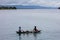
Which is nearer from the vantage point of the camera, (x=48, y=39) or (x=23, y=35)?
(x=48, y=39)

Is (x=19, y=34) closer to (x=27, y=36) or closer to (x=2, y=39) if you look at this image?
(x=27, y=36)

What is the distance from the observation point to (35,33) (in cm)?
4544

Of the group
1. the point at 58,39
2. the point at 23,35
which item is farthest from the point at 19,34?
the point at 58,39

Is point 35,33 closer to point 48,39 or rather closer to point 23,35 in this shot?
point 23,35

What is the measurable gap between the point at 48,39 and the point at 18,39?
14.7ft

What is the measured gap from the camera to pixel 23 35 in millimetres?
44438

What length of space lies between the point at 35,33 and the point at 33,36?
1116mm

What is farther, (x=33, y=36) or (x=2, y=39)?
(x=33, y=36)

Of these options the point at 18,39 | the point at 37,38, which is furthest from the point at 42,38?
the point at 18,39

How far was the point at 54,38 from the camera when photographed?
138 feet

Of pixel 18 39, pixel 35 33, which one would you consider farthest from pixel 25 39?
pixel 35 33

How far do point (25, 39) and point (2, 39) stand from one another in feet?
11.3

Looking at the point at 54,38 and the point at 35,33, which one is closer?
the point at 54,38

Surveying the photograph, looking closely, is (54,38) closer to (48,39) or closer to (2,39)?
(48,39)
